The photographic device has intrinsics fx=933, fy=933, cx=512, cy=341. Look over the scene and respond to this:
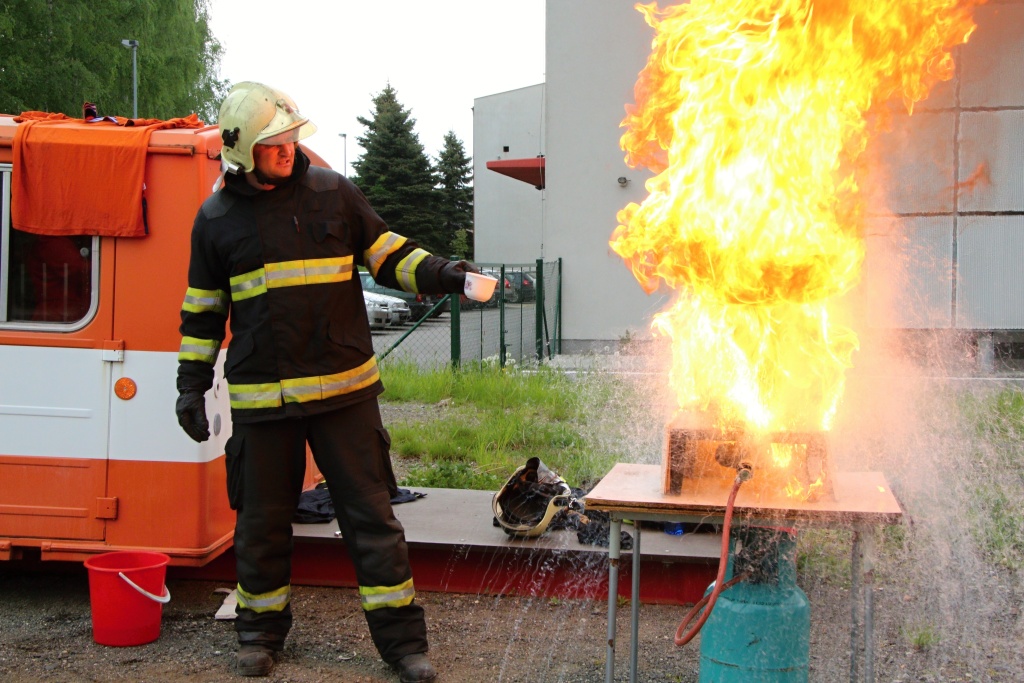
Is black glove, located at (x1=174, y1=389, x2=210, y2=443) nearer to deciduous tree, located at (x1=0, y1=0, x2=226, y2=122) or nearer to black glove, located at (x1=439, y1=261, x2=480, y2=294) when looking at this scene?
black glove, located at (x1=439, y1=261, x2=480, y2=294)

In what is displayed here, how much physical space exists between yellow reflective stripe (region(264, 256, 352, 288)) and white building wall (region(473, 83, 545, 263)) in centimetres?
3868

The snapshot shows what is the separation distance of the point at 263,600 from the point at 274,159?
195 cm

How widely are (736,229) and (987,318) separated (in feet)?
37.5

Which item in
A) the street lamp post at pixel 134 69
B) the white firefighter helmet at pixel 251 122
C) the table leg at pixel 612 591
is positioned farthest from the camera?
the street lamp post at pixel 134 69

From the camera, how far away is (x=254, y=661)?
4105mm

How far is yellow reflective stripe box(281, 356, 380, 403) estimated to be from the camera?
394 cm

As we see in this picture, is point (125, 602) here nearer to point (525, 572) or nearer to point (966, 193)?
point (525, 572)

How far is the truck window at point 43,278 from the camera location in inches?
185

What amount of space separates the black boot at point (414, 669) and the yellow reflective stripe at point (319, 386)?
1195 millimetres

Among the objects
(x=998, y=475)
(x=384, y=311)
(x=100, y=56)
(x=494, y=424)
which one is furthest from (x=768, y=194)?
(x=100, y=56)

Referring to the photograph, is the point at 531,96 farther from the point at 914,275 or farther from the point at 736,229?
the point at 736,229

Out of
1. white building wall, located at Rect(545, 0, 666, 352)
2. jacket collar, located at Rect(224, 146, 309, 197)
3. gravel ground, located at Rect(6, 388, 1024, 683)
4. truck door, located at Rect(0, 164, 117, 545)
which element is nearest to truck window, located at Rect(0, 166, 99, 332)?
truck door, located at Rect(0, 164, 117, 545)

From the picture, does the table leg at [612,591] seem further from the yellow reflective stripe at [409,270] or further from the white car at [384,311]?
the white car at [384,311]

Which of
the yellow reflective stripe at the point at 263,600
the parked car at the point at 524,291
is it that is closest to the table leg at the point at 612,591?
the yellow reflective stripe at the point at 263,600
